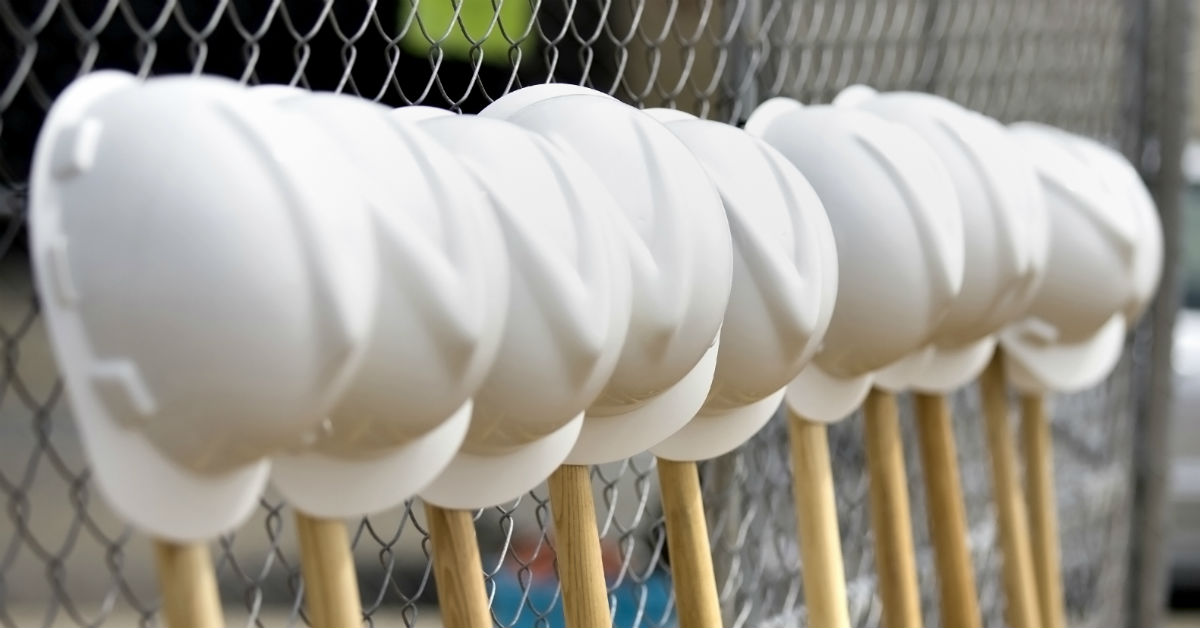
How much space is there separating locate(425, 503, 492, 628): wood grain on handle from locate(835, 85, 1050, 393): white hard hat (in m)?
0.46

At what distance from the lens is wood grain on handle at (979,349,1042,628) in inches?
56.3

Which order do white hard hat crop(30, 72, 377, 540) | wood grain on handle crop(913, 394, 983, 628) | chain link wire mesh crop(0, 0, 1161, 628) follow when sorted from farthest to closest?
wood grain on handle crop(913, 394, 983, 628) → chain link wire mesh crop(0, 0, 1161, 628) → white hard hat crop(30, 72, 377, 540)

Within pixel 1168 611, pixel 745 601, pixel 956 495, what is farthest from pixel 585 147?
pixel 1168 611

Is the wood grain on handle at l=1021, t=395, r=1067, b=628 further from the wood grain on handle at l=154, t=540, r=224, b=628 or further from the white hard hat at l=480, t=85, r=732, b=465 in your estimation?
the wood grain on handle at l=154, t=540, r=224, b=628

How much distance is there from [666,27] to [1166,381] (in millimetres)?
1255

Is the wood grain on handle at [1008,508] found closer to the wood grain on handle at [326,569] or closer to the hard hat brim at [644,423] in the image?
the hard hat brim at [644,423]

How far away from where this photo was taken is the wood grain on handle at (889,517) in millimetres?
1187

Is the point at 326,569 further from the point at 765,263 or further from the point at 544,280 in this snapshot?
the point at 765,263

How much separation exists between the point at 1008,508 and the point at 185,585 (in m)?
1.03

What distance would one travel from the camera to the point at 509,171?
718mm

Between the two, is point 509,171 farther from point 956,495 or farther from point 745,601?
point 745,601

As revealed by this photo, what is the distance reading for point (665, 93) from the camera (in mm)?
1259

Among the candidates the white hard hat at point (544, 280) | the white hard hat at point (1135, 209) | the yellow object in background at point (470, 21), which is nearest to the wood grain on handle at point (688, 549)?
the white hard hat at point (544, 280)

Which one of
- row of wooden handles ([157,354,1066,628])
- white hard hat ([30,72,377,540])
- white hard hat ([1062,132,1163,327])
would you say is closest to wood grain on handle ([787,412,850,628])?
row of wooden handles ([157,354,1066,628])
